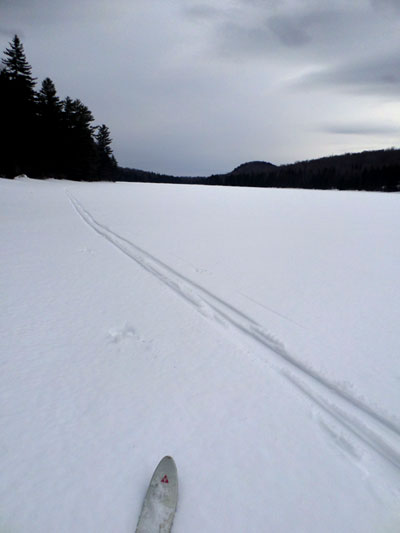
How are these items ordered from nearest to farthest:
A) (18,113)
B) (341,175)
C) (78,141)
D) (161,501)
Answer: (161,501) < (18,113) < (78,141) < (341,175)

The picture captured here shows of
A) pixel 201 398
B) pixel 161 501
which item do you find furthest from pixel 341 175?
pixel 161 501

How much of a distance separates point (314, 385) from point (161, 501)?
1832mm

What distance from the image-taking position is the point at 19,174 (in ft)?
98.6

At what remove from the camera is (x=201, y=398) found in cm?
255

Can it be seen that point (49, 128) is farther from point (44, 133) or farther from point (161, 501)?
point (161, 501)

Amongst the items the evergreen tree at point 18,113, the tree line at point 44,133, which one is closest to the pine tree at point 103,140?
the tree line at point 44,133

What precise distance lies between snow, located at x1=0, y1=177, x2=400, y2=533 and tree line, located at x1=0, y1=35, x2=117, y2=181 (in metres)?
31.2

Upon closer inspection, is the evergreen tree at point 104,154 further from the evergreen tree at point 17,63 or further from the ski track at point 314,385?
the ski track at point 314,385

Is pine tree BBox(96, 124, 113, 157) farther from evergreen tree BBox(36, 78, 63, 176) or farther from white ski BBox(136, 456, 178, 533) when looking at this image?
white ski BBox(136, 456, 178, 533)

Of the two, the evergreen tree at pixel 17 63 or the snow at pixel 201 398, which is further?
the evergreen tree at pixel 17 63

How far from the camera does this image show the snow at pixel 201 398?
1792 millimetres

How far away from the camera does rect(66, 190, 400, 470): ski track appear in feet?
7.57

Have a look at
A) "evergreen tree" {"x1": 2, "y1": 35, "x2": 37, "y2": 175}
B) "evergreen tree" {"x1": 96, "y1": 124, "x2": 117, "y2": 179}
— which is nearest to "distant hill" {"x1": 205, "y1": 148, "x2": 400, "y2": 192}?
"evergreen tree" {"x1": 96, "y1": 124, "x2": 117, "y2": 179}

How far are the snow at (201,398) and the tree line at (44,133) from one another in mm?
31227
